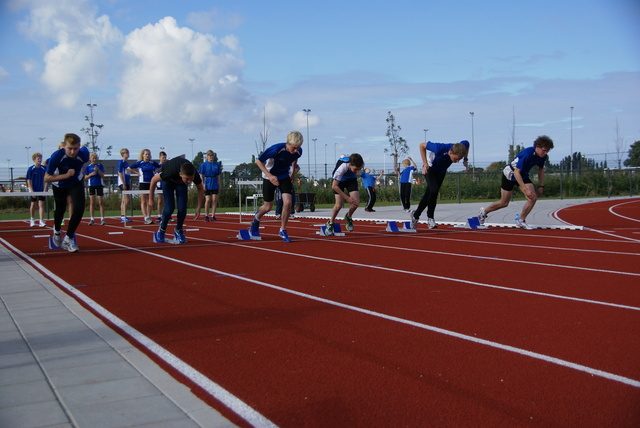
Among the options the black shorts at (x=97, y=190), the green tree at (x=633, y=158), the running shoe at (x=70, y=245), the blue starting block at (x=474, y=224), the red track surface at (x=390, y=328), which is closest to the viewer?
the red track surface at (x=390, y=328)

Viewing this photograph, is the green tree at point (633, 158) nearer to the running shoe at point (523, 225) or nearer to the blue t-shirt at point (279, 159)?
the running shoe at point (523, 225)

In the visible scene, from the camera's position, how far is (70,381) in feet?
11.9

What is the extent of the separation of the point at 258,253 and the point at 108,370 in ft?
19.7

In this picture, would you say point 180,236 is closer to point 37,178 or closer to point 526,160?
point 526,160

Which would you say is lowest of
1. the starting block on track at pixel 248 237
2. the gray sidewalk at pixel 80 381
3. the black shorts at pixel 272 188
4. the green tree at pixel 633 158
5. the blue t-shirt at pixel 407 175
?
the gray sidewalk at pixel 80 381

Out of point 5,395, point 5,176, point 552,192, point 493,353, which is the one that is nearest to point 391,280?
point 493,353

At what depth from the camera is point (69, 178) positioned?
10.0 meters

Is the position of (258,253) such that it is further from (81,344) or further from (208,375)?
(208,375)

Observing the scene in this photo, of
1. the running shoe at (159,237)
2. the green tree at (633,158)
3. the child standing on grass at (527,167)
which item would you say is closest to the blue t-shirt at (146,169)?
the running shoe at (159,237)

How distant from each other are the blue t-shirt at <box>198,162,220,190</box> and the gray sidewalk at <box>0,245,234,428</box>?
540 inches

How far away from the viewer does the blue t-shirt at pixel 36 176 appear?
17133 mm

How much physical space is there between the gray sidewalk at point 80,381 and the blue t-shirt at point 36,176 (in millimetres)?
12756

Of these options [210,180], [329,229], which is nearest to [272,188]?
[329,229]

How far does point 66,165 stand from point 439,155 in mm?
6892
